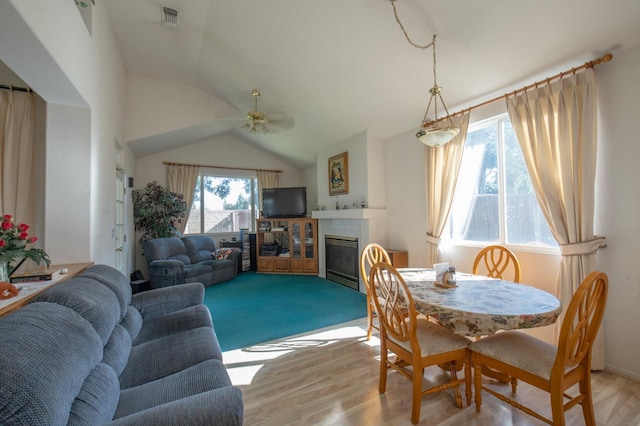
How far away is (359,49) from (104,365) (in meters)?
3.31

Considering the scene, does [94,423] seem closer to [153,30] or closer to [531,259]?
[531,259]

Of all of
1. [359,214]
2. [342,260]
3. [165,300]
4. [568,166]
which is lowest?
[342,260]

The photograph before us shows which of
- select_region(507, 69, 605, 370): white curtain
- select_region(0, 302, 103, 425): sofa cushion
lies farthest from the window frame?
select_region(507, 69, 605, 370): white curtain

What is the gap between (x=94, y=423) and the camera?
37.7 inches

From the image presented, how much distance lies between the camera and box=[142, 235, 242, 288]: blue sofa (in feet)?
14.6

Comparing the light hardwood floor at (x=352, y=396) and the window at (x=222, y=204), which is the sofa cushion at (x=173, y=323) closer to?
the light hardwood floor at (x=352, y=396)

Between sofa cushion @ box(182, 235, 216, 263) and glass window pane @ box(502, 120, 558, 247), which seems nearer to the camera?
glass window pane @ box(502, 120, 558, 247)

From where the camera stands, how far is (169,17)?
3174 mm

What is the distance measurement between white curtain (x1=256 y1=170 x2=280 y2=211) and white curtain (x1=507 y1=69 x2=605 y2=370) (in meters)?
5.59

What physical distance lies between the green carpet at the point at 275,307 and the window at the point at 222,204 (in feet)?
5.79

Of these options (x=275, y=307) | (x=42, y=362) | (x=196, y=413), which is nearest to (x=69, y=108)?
(x=42, y=362)

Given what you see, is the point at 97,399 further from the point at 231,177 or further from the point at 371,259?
the point at 231,177

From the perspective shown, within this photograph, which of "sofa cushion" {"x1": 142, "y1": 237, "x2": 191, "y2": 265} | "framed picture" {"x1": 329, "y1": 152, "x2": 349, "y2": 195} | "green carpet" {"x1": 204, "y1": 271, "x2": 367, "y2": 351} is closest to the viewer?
"green carpet" {"x1": 204, "y1": 271, "x2": 367, "y2": 351}

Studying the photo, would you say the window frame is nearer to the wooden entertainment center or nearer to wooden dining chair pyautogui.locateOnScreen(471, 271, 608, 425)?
the wooden entertainment center
